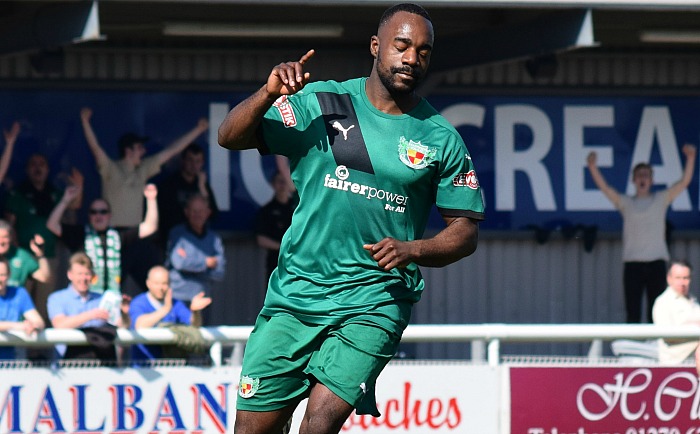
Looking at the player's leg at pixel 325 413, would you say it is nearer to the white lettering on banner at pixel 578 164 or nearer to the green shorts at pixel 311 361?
the green shorts at pixel 311 361

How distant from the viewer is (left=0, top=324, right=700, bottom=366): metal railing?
7.96 metres

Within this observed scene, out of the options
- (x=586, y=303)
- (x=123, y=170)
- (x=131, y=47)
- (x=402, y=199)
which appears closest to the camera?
(x=402, y=199)

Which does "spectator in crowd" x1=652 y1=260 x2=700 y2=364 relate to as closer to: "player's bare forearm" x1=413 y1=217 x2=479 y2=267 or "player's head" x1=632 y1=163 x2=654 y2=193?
"player's head" x1=632 y1=163 x2=654 y2=193

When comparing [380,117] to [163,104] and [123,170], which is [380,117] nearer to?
[123,170]

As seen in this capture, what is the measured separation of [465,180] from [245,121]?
2.85ft

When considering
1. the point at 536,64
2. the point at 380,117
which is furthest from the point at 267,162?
the point at 380,117

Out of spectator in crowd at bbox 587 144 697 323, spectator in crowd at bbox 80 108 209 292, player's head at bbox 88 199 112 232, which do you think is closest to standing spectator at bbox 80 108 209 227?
spectator in crowd at bbox 80 108 209 292

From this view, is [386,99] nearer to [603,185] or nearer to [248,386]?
[248,386]

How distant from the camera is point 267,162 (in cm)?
1254

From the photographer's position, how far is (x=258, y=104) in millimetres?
4742

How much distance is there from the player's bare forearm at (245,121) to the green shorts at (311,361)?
67cm

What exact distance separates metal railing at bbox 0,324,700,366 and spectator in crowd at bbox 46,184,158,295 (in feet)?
6.82

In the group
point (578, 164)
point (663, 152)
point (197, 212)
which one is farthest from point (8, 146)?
point (663, 152)

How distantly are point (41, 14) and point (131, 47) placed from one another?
191 centimetres
